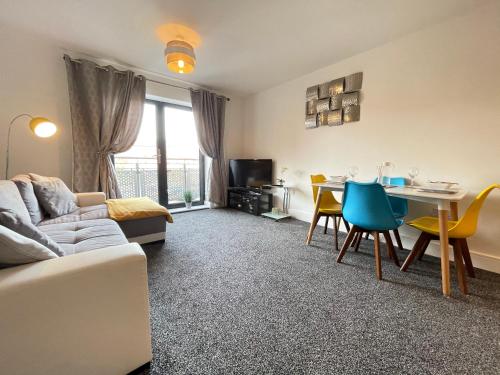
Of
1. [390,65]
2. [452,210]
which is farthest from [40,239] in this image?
[390,65]

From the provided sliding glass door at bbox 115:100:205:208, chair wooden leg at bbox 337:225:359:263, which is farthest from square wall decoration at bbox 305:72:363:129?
sliding glass door at bbox 115:100:205:208

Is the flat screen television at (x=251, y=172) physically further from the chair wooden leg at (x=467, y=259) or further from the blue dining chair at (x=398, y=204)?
the chair wooden leg at (x=467, y=259)

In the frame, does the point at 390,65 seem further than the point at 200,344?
Yes

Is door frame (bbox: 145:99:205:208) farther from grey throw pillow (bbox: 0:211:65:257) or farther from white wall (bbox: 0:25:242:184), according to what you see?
grey throw pillow (bbox: 0:211:65:257)

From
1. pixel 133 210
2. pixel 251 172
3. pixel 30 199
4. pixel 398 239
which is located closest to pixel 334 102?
pixel 251 172

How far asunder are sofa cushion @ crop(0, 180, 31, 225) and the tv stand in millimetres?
2922

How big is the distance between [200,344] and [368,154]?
2802 millimetres

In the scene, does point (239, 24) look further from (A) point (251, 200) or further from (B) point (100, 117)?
(A) point (251, 200)

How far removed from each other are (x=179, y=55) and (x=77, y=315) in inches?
91.8

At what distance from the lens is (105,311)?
0.86 m

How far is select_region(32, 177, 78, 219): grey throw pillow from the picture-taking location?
201 cm

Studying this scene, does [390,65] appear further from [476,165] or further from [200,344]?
[200,344]

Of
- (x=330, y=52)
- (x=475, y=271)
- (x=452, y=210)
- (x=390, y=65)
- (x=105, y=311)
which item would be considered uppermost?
(x=330, y=52)

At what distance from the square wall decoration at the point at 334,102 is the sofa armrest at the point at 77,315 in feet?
9.96
